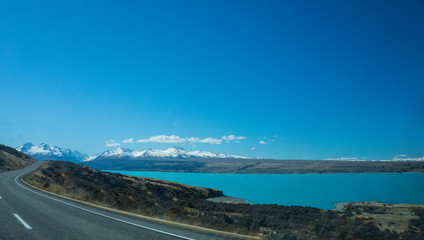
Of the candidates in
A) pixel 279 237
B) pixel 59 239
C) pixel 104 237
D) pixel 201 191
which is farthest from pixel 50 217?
pixel 201 191

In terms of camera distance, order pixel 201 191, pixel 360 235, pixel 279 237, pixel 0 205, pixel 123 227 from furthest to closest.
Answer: pixel 201 191 < pixel 0 205 < pixel 360 235 < pixel 123 227 < pixel 279 237

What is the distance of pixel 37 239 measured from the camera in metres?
6.63

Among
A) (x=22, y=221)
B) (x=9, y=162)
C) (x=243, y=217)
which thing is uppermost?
(x=22, y=221)

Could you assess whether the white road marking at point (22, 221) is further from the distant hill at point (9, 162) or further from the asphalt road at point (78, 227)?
the distant hill at point (9, 162)

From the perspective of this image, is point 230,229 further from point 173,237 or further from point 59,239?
point 59,239

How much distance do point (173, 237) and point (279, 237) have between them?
10.6 ft

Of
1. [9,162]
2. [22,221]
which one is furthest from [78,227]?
[9,162]

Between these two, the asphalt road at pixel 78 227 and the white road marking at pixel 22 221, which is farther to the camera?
the white road marking at pixel 22 221

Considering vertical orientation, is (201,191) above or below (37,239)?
below

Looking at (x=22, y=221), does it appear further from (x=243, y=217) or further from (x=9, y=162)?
(x=9, y=162)

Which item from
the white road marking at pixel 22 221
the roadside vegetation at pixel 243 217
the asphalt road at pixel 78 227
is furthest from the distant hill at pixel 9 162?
the asphalt road at pixel 78 227

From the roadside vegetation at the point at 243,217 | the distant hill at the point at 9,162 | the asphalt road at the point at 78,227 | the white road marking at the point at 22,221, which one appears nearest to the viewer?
the asphalt road at the point at 78,227

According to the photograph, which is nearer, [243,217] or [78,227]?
[78,227]

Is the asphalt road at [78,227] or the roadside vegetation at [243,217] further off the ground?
the asphalt road at [78,227]
